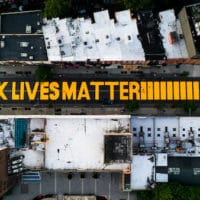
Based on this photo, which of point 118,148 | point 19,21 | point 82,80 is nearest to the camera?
point 118,148

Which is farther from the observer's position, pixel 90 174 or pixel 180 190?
pixel 90 174

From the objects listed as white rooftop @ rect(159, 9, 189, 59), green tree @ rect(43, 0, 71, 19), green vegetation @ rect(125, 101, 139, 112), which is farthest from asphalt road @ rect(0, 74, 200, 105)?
green tree @ rect(43, 0, 71, 19)

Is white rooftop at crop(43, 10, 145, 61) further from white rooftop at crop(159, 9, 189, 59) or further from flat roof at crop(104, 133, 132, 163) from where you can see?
flat roof at crop(104, 133, 132, 163)

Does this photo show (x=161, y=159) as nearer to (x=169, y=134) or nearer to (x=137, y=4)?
(x=169, y=134)

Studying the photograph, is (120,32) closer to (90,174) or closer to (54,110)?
(54,110)

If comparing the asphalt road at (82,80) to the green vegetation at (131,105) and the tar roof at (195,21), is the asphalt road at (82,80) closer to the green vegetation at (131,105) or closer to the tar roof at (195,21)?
the green vegetation at (131,105)

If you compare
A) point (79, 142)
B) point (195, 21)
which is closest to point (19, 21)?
point (79, 142)

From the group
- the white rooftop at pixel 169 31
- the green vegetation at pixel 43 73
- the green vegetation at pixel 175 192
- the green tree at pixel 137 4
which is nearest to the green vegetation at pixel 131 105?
the white rooftop at pixel 169 31

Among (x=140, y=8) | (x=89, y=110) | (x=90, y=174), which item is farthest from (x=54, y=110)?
(x=140, y=8)
